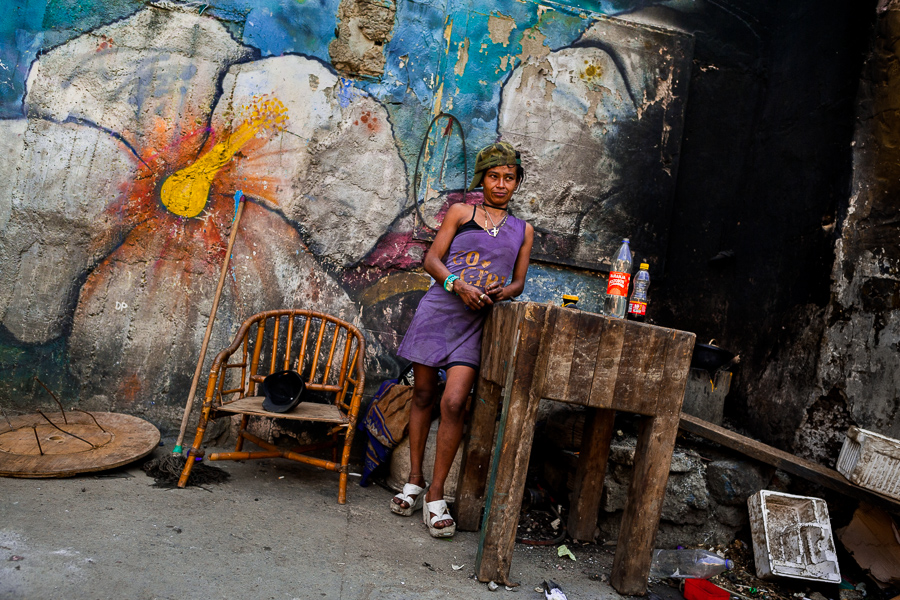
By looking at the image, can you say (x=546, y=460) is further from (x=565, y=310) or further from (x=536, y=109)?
(x=536, y=109)

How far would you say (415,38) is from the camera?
3869 millimetres

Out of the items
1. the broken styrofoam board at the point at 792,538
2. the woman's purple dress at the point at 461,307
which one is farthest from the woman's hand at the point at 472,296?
the broken styrofoam board at the point at 792,538

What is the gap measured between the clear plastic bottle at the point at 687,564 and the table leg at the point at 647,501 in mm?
275

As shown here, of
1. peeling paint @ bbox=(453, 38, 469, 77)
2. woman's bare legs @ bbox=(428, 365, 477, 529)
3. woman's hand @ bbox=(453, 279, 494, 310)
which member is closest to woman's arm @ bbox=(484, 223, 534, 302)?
woman's hand @ bbox=(453, 279, 494, 310)

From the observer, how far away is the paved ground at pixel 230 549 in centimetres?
198

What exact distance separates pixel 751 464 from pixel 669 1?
320cm

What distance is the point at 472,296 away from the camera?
2.81 metres

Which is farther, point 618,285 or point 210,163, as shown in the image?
point 210,163

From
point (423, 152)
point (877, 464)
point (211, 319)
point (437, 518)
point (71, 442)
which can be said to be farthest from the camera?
point (423, 152)

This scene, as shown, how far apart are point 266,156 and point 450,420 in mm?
2100

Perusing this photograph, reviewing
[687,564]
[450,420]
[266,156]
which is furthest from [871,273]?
[266,156]

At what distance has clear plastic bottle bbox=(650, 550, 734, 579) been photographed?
8.64 ft

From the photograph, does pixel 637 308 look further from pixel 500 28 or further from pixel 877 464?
pixel 500 28

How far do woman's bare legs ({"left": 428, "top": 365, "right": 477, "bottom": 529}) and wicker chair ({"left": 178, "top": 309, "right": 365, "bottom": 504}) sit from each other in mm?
475
